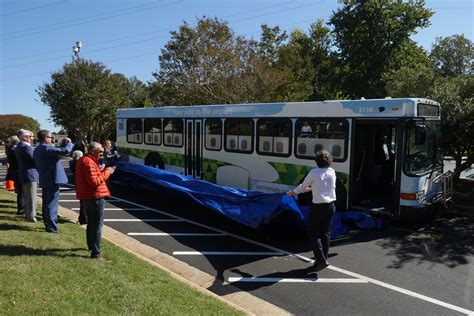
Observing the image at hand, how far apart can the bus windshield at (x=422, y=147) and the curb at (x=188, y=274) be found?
4881 millimetres

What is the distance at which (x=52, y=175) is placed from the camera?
7281 mm

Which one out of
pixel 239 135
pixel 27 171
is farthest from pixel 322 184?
pixel 239 135

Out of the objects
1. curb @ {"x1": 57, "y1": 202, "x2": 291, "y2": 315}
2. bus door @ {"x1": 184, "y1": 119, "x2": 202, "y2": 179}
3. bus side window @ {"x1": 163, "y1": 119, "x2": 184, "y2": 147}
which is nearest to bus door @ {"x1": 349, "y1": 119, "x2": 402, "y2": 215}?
curb @ {"x1": 57, "y1": 202, "x2": 291, "y2": 315}

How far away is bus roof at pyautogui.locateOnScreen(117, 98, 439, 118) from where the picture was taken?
336 inches

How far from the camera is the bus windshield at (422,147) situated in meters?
8.38

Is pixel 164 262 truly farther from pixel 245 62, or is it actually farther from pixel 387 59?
pixel 387 59

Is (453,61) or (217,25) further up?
(453,61)

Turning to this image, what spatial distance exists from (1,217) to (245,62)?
18.3 m

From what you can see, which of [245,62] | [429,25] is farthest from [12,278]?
[429,25]

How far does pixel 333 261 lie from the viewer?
6859 millimetres

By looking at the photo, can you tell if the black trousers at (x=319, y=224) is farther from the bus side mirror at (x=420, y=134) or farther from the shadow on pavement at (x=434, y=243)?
the bus side mirror at (x=420, y=134)

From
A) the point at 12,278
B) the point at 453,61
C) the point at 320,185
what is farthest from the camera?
the point at 453,61

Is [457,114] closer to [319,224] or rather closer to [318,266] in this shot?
[319,224]

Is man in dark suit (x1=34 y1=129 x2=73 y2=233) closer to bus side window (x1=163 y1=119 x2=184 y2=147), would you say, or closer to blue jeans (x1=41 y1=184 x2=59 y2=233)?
blue jeans (x1=41 y1=184 x2=59 y2=233)
